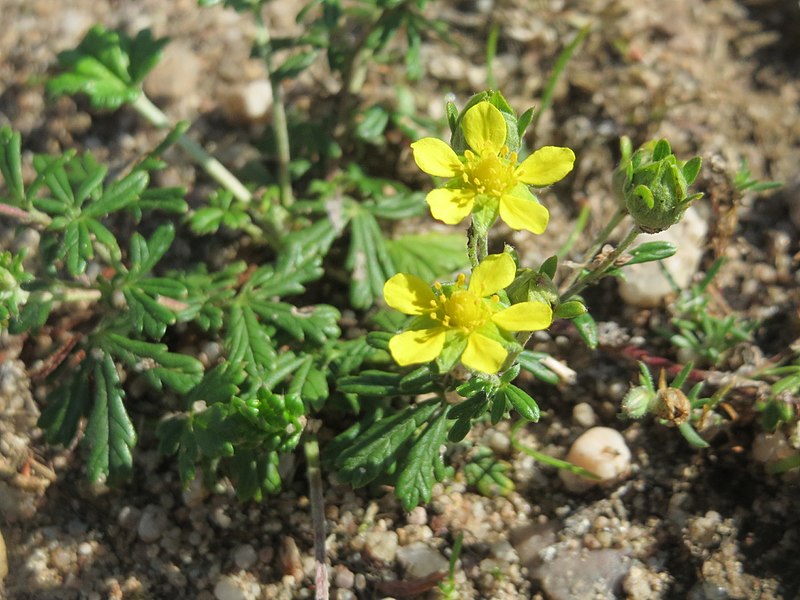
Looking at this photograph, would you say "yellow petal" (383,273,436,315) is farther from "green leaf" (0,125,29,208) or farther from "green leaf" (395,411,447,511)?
"green leaf" (0,125,29,208)

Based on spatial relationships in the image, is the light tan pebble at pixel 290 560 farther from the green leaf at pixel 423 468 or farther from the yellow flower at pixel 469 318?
the yellow flower at pixel 469 318

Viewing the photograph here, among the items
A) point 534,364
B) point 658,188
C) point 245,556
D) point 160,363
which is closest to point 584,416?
point 534,364

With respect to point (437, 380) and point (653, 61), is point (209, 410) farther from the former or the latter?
point (653, 61)

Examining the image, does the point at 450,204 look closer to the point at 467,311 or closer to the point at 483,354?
the point at 467,311

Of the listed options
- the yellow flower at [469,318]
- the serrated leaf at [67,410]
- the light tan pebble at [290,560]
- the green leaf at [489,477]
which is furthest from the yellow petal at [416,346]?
the serrated leaf at [67,410]

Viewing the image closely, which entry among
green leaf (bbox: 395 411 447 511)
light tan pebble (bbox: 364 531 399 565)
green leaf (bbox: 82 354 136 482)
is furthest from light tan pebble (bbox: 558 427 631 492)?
green leaf (bbox: 82 354 136 482)

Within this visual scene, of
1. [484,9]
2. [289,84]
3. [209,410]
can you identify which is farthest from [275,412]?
[484,9]
